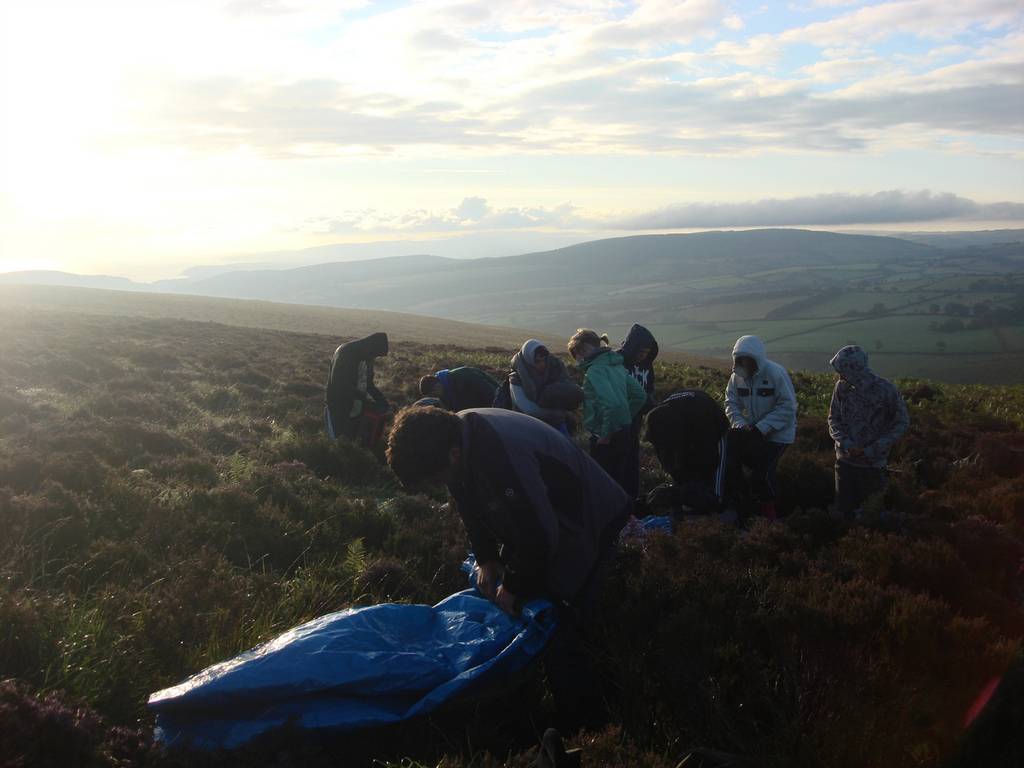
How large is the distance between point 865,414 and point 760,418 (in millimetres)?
1060

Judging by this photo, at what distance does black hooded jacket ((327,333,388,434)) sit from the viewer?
36.4 ft

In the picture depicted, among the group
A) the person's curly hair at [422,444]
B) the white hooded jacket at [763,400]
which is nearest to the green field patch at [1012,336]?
the white hooded jacket at [763,400]

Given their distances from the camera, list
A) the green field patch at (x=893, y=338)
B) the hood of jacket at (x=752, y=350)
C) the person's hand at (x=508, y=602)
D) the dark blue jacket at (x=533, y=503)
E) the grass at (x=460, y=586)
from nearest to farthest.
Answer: the grass at (x=460, y=586), the dark blue jacket at (x=533, y=503), the person's hand at (x=508, y=602), the hood of jacket at (x=752, y=350), the green field patch at (x=893, y=338)

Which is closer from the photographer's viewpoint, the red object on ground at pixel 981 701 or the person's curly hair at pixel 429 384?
the red object on ground at pixel 981 701

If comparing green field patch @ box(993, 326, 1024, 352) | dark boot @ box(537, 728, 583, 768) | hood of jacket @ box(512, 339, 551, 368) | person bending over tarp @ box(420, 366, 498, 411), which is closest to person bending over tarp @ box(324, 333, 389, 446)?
person bending over tarp @ box(420, 366, 498, 411)

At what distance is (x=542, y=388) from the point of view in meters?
7.68

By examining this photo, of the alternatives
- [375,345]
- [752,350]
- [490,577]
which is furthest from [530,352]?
[375,345]

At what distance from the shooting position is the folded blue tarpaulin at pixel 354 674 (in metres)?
3.68

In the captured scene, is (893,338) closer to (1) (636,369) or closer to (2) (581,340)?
(1) (636,369)

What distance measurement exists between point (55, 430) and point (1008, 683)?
10041 mm

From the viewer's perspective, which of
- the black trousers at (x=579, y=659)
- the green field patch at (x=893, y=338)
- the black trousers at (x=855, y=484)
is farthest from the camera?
the green field patch at (x=893, y=338)

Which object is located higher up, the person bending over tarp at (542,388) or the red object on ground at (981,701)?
the person bending over tarp at (542,388)

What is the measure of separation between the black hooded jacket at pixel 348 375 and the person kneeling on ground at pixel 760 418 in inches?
211

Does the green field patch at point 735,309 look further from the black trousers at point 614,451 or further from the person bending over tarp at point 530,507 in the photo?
the person bending over tarp at point 530,507
